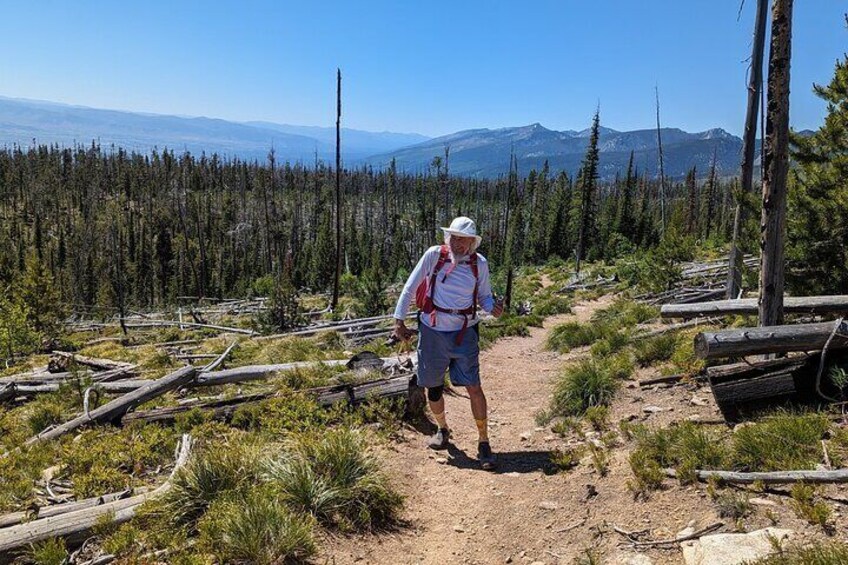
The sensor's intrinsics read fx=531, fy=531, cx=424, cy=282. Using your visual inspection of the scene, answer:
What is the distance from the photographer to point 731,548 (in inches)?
129

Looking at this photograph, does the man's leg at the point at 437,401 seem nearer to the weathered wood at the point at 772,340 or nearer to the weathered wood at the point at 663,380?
the weathered wood at the point at 772,340

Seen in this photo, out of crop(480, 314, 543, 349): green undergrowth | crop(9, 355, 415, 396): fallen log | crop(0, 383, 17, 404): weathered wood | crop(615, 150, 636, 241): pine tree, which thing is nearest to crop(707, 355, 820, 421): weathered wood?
crop(9, 355, 415, 396): fallen log

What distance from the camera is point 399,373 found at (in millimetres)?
8391

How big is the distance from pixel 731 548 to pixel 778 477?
913mm

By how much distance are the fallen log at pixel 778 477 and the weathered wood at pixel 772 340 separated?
1.73 metres

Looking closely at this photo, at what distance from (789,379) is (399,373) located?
5108 mm

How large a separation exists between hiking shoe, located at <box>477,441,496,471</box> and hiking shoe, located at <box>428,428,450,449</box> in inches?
21.0

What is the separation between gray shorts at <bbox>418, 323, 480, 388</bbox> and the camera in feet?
18.9

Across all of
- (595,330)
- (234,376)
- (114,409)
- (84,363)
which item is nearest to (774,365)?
(595,330)

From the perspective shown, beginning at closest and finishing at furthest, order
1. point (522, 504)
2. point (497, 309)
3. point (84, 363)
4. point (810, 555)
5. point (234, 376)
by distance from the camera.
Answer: point (810, 555) → point (522, 504) → point (497, 309) → point (234, 376) → point (84, 363)

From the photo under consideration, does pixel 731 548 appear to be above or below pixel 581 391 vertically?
above

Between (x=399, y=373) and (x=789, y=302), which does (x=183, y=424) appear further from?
(x=789, y=302)

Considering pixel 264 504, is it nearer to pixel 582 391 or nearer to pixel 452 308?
pixel 452 308

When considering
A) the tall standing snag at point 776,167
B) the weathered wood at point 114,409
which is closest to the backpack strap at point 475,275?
the tall standing snag at point 776,167
